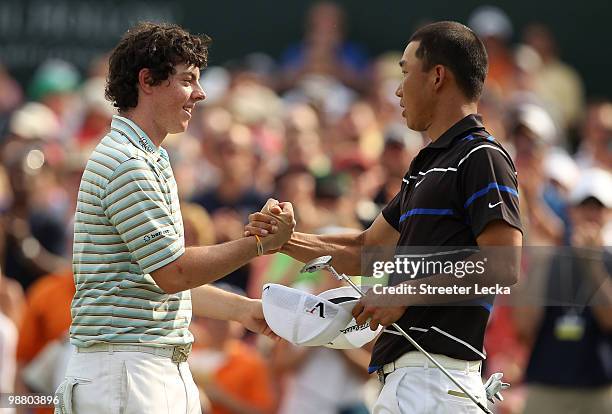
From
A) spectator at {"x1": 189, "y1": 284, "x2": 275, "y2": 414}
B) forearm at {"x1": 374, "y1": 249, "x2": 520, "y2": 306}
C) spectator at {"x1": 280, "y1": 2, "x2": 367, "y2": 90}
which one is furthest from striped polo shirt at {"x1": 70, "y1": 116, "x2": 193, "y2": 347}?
spectator at {"x1": 280, "y1": 2, "x2": 367, "y2": 90}

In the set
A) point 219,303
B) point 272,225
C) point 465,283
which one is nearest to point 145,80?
point 272,225

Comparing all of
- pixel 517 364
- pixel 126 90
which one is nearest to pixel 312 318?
pixel 126 90

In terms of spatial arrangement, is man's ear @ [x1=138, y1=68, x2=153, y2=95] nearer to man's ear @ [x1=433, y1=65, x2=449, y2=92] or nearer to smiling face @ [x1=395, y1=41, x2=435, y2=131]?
smiling face @ [x1=395, y1=41, x2=435, y2=131]

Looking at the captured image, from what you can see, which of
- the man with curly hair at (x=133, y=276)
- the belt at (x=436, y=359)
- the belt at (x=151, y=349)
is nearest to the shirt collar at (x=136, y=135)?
the man with curly hair at (x=133, y=276)

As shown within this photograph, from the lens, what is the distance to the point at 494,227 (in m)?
5.09

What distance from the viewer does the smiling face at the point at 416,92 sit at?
5527 mm

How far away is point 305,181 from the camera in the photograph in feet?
31.5

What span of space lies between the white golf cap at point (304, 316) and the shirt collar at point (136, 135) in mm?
757

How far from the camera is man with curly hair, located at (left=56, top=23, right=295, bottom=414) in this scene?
17.2 feet

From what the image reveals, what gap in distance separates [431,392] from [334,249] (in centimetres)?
98

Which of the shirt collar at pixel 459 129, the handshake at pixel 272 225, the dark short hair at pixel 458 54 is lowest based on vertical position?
the handshake at pixel 272 225

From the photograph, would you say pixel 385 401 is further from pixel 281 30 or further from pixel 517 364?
pixel 281 30

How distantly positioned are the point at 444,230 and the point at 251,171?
5.97m

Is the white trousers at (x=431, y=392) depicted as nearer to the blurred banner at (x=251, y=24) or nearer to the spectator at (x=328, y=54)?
the blurred banner at (x=251, y=24)
